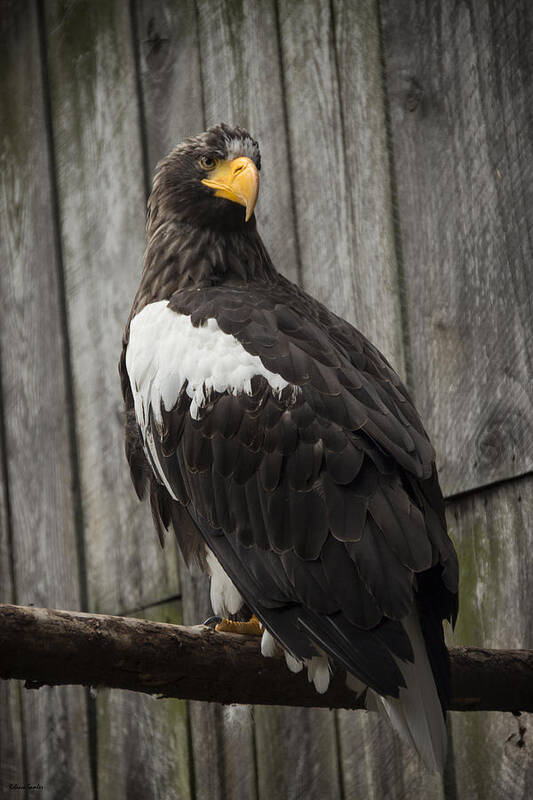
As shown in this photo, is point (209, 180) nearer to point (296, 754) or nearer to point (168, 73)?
point (168, 73)

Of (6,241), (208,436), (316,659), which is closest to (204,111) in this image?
(6,241)

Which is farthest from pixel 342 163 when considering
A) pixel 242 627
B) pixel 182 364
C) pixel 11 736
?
pixel 11 736

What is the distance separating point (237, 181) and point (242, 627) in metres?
1.31

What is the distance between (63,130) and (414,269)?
1.68 metres

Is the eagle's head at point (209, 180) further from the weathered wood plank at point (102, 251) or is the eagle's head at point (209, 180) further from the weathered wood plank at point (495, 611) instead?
the weathered wood plank at point (495, 611)

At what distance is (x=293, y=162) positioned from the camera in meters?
3.94

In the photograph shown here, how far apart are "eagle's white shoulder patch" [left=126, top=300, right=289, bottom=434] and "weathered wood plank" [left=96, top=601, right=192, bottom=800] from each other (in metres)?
1.05

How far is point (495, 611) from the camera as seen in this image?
10.8ft

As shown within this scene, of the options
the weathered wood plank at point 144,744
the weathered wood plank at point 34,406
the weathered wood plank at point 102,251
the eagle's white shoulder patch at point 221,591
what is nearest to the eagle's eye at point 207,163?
the weathered wood plank at point 102,251

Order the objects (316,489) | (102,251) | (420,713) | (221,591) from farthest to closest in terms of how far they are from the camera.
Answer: (102,251)
(221,591)
(316,489)
(420,713)

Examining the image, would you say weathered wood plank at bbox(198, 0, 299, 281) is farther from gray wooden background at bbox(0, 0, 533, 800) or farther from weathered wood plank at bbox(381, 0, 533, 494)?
weathered wood plank at bbox(381, 0, 533, 494)

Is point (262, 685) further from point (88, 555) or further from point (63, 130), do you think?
point (63, 130)

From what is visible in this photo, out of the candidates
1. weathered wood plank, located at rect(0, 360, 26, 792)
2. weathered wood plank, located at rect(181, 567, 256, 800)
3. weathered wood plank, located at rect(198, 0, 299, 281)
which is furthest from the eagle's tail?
weathered wood plank, located at rect(0, 360, 26, 792)

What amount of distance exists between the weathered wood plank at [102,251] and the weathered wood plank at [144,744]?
0.25 meters
